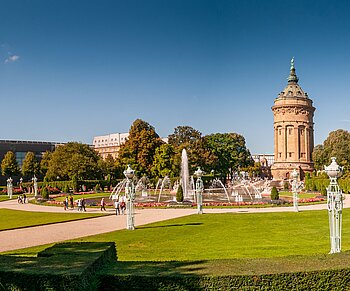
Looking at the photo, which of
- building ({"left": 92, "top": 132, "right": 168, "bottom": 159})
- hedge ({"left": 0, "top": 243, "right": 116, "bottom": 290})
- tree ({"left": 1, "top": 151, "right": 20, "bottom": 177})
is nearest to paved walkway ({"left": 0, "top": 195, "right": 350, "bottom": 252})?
hedge ({"left": 0, "top": 243, "right": 116, "bottom": 290})

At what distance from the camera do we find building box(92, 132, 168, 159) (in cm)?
13430

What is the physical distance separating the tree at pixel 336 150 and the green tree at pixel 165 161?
92.6 feet

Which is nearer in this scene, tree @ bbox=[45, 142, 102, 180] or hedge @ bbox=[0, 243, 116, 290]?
hedge @ bbox=[0, 243, 116, 290]

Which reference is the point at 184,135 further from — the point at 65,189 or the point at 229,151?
the point at 65,189

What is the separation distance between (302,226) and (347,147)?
57.4 meters

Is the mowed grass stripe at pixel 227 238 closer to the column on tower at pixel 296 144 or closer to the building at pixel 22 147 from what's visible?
the column on tower at pixel 296 144

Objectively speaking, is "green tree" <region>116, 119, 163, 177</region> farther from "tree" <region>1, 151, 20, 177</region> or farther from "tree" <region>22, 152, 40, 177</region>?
"tree" <region>1, 151, 20, 177</region>

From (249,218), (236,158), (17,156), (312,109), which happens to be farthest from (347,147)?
(17,156)

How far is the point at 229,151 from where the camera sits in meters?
93.5

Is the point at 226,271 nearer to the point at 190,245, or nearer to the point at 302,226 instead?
the point at 190,245

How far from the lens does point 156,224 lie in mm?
23172

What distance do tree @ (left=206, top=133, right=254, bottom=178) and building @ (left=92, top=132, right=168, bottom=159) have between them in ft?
150

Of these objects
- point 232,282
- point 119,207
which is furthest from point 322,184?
point 232,282

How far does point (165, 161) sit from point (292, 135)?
34.8 m
